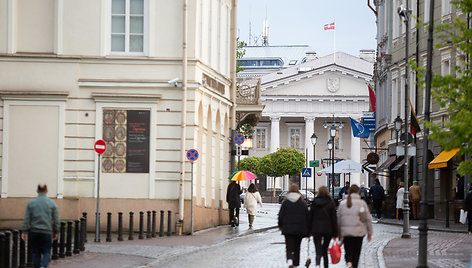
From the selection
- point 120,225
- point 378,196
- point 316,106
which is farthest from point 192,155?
point 316,106

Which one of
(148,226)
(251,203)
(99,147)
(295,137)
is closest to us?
(99,147)

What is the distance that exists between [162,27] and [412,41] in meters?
20.3

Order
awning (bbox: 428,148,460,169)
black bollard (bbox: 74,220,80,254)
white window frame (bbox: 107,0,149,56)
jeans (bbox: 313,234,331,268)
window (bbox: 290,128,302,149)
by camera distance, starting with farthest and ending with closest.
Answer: window (bbox: 290,128,302,149) → awning (bbox: 428,148,460,169) → white window frame (bbox: 107,0,149,56) → black bollard (bbox: 74,220,80,254) → jeans (bbox: 313,234,331,268)

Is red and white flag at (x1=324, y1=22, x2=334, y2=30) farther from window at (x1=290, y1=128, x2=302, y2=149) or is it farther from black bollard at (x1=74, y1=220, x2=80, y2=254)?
black bollard at (x1=74, y1=220, x2=80, y2=254)

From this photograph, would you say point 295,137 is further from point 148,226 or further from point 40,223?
point 40,223

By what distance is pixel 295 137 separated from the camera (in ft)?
404

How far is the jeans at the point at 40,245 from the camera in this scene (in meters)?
16.8

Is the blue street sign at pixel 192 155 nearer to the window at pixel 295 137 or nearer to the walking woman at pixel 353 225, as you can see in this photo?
the walking woman at pixel 353 225

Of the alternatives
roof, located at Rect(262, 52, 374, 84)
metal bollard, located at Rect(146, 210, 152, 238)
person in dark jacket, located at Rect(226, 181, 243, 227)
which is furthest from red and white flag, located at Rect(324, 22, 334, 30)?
metal bollard, located at Rect(146, 210, 152, 238)

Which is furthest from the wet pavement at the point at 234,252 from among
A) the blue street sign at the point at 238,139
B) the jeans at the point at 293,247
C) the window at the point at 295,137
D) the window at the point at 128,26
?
the window at the point at 295,137

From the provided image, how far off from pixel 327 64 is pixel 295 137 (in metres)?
12.0

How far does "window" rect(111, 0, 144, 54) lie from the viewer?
3158 centimetres

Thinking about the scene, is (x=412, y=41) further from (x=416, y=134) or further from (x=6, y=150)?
(x=6, y=150)

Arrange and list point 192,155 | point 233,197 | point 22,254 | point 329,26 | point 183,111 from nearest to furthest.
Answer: point 22,254, point 192,155, point 183,111, point 233,197, point 329,26
